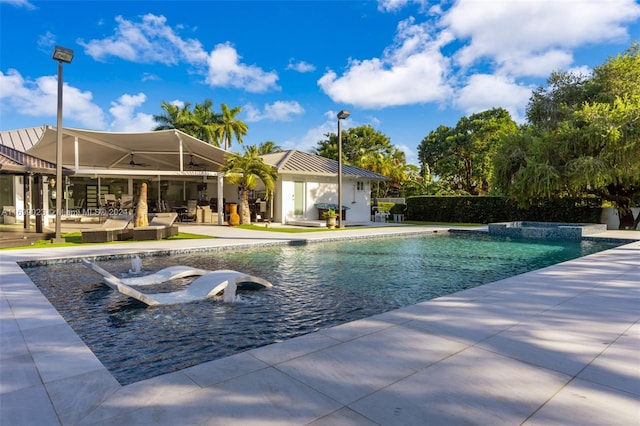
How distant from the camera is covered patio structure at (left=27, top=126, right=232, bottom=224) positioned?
18.1 metres

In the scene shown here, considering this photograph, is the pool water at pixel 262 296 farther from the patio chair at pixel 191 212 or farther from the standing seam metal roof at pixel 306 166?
the patio chair at pixel 191 212

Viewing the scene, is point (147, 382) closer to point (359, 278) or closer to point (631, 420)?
point (631, 420)

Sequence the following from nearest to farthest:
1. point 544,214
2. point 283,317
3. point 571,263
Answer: point 283,317
point 571,263
point 544,214

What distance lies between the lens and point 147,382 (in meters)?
2.89

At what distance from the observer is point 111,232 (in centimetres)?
1220

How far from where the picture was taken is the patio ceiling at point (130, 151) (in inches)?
695

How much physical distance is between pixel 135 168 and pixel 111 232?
1255 centimetres

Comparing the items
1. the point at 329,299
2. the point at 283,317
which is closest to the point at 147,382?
the point at 283,317

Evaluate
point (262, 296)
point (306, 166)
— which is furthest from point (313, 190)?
point (262, 296)

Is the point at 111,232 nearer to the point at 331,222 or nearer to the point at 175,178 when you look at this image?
the point at 331,222

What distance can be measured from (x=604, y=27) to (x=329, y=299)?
1860 cm

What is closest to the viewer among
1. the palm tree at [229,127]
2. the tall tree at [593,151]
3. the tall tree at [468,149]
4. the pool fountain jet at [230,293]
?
the pool fountain jet at [230,293]

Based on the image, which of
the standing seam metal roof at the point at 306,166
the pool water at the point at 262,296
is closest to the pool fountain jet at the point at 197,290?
the pool water at the point at 262,296

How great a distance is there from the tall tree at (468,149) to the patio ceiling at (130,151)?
21944 millimetres
